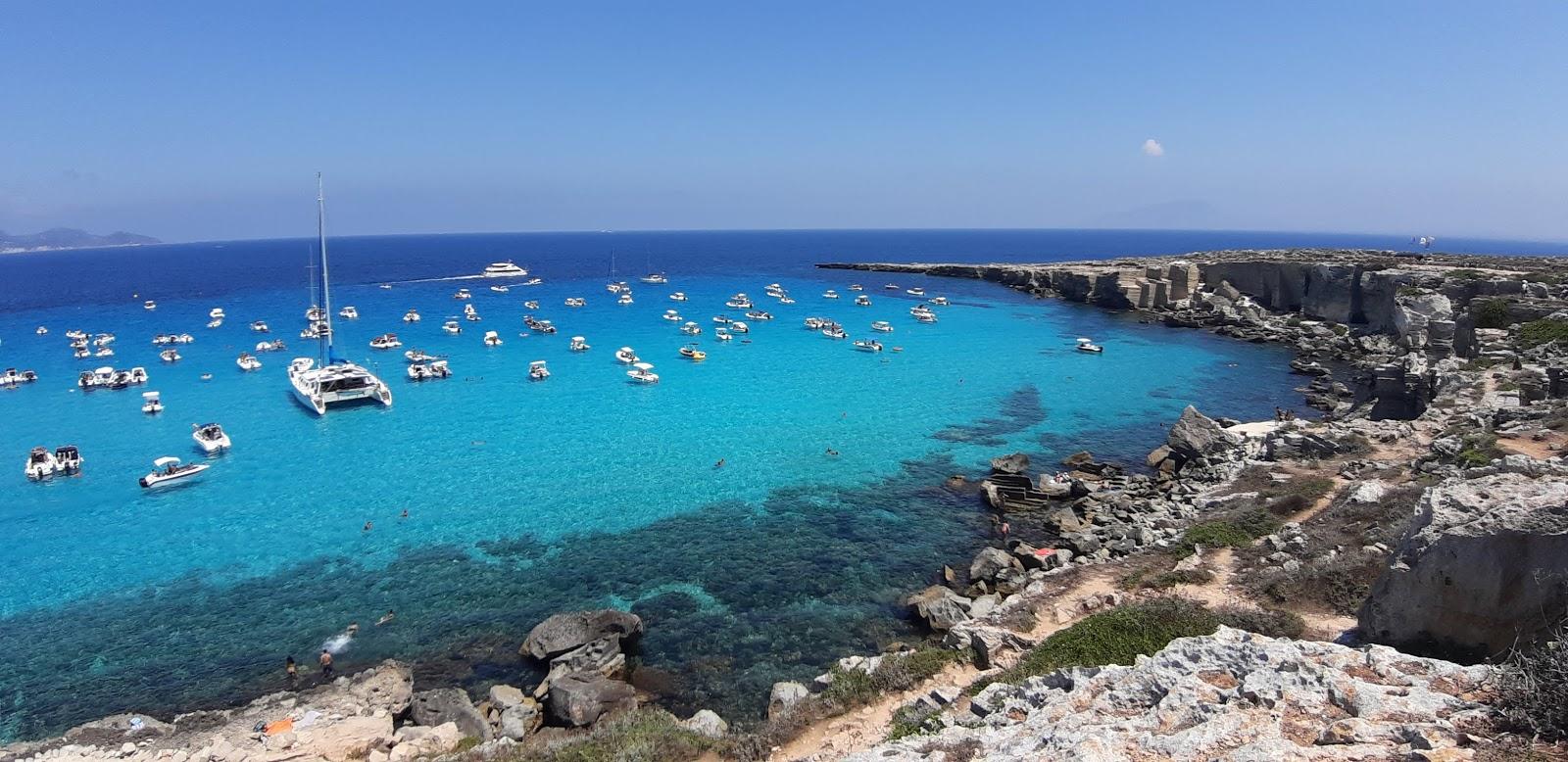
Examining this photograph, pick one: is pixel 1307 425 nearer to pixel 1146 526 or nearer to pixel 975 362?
pixel 1146 526

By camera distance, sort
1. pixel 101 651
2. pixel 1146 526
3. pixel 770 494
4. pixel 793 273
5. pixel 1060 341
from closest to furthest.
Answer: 1. pixel 101 651
2. pixel 1146 526
3. pixel 770 494
4. pixel 1060 341
5. pixel 793 273

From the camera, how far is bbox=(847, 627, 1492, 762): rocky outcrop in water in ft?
25.9

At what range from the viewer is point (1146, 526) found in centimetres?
2570

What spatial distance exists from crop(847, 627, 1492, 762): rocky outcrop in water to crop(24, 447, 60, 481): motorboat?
45.0 metres

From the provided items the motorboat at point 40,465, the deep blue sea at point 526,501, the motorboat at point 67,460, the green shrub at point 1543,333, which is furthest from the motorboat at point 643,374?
the green shrub at point 1543,333

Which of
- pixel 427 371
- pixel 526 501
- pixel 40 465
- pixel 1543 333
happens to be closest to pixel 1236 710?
pixel 526 501

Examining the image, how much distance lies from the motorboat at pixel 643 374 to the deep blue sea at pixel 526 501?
110 cm

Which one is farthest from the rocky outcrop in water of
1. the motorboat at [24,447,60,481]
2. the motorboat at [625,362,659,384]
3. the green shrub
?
the motorboat at [625,362,659,384]

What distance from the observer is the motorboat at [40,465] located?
3556cm

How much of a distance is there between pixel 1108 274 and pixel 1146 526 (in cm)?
7821

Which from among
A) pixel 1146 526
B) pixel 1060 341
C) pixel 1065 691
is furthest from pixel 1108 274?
pixel 1065 691

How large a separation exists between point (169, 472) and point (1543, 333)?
234 ft

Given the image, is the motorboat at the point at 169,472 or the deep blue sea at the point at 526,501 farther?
the motorboat at the point at 169,472

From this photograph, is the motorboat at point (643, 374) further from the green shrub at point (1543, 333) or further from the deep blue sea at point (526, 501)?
the green shrub at point (1543, 333)
